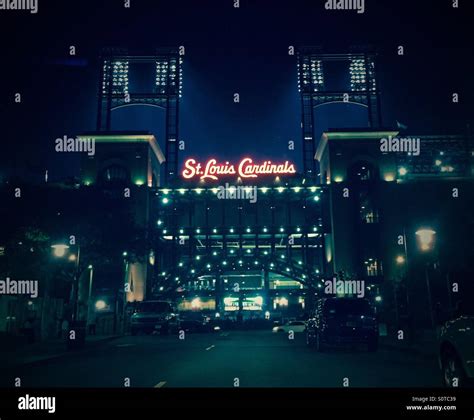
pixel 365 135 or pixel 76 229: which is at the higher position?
pixel 365 135

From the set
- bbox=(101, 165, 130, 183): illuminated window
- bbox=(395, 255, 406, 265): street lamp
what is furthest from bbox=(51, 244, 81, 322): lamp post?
bbox=(395, 255, 406, 265): street lamp

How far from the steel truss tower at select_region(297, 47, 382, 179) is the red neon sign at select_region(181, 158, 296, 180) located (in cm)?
576

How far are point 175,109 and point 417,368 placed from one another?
183 feet

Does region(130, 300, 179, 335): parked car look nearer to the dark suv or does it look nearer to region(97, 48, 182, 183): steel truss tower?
the dark suv

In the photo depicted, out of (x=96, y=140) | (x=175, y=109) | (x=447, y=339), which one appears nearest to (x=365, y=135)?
(x=175, y=109)

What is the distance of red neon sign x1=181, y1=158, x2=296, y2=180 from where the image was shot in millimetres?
58062

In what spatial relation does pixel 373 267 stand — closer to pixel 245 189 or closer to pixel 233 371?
pixel 245 189

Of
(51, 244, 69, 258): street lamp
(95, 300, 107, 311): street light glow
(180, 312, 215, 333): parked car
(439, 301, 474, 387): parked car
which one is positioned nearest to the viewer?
(439, 301, 474, 387): parked car

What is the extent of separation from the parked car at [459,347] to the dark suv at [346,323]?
8517mm

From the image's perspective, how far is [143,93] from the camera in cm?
6184

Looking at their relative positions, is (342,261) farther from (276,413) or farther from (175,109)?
(276,413)

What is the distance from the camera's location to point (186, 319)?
3791 cm

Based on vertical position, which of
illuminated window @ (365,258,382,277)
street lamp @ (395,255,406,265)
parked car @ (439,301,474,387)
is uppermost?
street lamp @ (395,255,406,265)

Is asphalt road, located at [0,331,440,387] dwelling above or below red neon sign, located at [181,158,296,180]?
below
